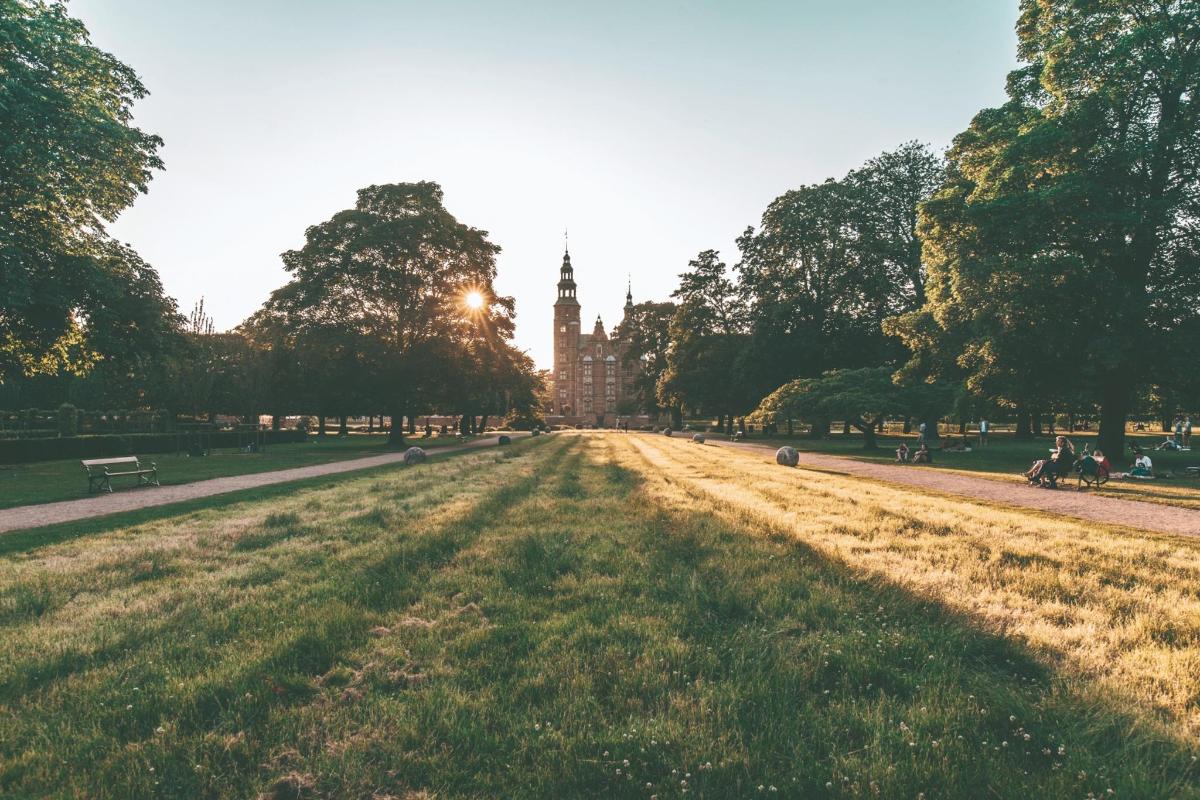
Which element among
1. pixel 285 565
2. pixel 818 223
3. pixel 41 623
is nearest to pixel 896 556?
pixel 285 565

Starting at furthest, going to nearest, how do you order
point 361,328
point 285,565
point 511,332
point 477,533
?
point 511,332 < point 361,328 < point 477,533 < point 285,565

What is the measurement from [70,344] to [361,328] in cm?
1256

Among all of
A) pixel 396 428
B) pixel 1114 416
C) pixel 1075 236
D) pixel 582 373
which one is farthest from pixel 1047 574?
pixel 582 373

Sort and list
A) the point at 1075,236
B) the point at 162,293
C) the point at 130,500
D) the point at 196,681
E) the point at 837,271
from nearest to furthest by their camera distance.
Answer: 1. the point at 196,681
2. the point at 130,500
3. the point at 1075,236
4. the point at 162,293
5. the point at 837,271

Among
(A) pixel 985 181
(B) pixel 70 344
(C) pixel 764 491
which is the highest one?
(A) pixel 985 181

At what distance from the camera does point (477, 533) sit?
26.7 feet

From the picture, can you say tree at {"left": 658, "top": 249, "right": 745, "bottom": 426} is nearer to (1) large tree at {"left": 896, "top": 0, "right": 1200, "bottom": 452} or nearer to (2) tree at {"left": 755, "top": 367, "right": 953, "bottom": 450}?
(2) tree at {"left": 755, "top": 367, "right": 953, "bottom": 450}

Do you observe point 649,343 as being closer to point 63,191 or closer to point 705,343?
point 705,343

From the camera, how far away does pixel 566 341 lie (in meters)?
124

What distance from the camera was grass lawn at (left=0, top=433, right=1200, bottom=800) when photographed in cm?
264

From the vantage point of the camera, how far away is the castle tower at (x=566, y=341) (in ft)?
402

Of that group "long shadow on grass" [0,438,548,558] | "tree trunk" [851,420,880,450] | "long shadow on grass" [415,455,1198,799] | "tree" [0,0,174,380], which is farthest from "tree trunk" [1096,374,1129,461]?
"tree" [0,0,174,380]

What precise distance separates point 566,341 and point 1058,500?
115 metres

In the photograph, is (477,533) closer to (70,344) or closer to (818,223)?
(70,344)
